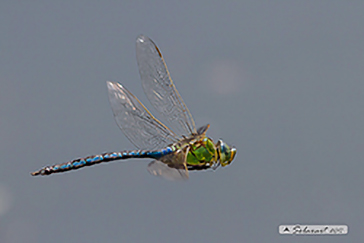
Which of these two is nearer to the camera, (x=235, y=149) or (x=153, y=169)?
(x=153, y=169)

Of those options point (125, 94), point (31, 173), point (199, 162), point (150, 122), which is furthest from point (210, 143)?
point (31, 173)

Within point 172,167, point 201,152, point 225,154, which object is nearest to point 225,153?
point 225,154

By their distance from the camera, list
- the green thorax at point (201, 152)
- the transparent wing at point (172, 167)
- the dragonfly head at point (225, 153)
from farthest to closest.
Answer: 1. the dragonfly head at point (225, 153)
2. the green thorax at point (201, 152)
3. the transparent wing at point (172, 167)

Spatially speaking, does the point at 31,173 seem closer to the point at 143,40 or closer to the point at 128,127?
the point at 128,127

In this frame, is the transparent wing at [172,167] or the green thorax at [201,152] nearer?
the transparent wing at [172,167]

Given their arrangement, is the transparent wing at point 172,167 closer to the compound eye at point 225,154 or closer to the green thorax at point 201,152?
the green thorax at point 201,152
